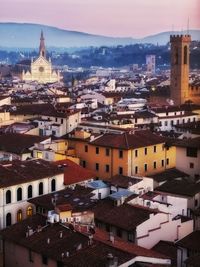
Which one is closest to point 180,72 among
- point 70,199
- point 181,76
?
point 181,76

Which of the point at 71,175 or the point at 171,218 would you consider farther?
the point at 71,175

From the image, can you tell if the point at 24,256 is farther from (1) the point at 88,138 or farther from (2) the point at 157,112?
(2) the point at 157,112

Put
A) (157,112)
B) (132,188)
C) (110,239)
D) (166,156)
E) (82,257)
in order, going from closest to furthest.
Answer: (82,257) < (110,239) < (132,188) < (166,156) < (157,112)

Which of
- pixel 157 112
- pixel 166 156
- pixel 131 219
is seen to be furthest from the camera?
pixel 157 112

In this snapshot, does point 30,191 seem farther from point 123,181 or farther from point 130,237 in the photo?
point 130,237

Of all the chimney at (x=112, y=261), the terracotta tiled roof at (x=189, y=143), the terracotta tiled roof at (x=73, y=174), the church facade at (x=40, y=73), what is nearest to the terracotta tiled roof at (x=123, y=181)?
the terracotta tiled roof at (x=73, y=174)

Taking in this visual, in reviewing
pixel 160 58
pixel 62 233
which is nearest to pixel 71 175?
pixel 62 233
